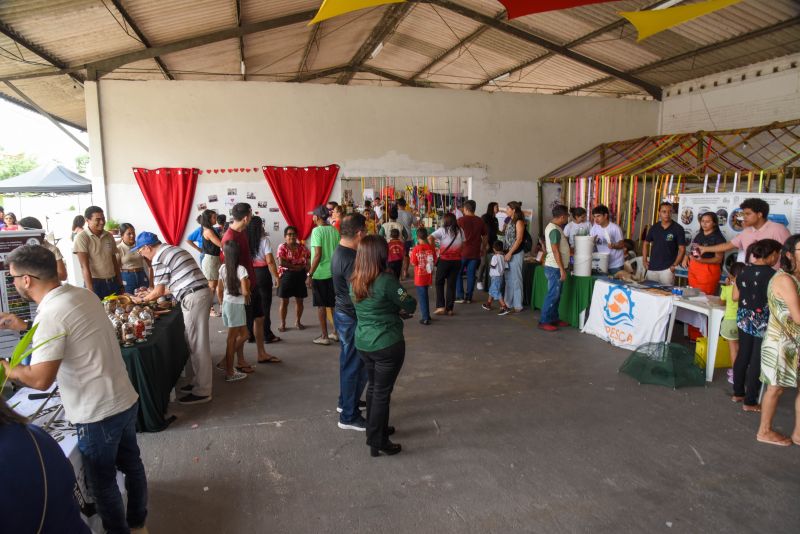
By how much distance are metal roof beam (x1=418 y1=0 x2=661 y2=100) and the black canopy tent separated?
30.2 feet

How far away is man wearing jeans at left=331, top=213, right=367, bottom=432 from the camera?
130 inches

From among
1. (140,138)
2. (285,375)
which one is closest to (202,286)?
(285,375)

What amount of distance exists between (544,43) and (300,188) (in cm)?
559

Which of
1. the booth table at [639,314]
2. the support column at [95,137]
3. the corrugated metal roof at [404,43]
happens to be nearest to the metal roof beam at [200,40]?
the corrugated metal roof at [404,43]

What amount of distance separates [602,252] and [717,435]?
10.6ft

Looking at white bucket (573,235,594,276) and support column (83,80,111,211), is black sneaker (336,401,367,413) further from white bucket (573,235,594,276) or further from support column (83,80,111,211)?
support column (83,80,111,211)

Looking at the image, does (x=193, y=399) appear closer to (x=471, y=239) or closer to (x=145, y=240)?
(x=145, y=240)

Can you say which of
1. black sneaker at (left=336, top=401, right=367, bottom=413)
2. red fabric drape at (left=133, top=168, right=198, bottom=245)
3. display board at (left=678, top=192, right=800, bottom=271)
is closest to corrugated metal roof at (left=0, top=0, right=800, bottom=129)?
red fabric drape at (left=133, top=168, right=198, bottom=245)

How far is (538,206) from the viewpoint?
33.0 ft

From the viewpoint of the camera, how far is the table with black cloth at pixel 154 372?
10.7 ft

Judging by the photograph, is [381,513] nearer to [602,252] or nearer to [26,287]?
[26,287]

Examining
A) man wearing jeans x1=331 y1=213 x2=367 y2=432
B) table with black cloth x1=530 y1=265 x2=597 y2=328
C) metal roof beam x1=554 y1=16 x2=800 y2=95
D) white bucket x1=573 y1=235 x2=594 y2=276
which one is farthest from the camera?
metal roof beam x1=554 y1=16 x2=800 y2=95

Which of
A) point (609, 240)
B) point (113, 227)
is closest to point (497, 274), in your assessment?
point (609, 240)

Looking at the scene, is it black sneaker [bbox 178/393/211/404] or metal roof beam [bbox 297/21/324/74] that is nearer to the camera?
black sneaker [bbox 178/393/211/404]
